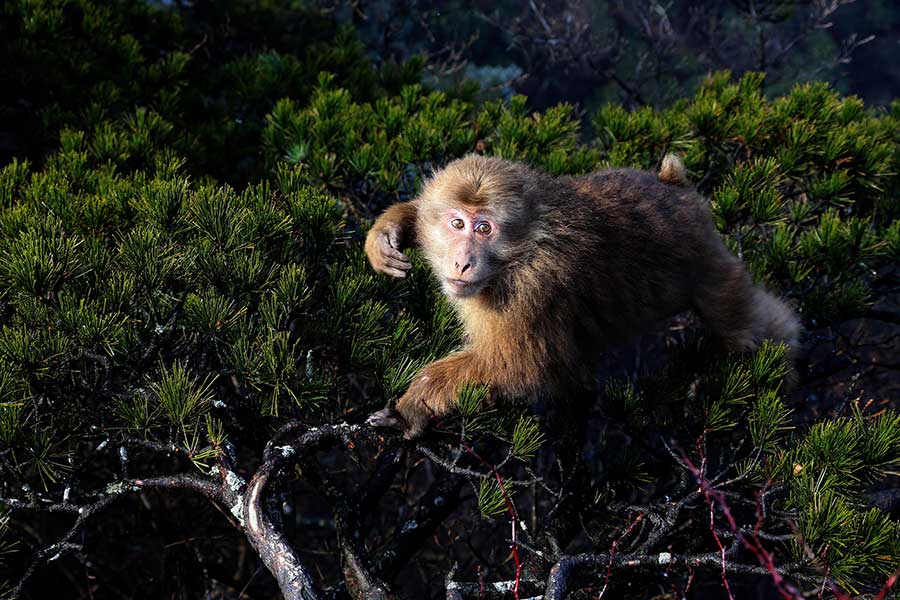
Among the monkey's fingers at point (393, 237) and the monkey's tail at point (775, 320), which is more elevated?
the monkey's fingers at point (393, 237)

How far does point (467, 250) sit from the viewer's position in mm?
3209

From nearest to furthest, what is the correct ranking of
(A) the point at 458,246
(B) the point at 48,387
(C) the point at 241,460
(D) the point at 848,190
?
1. (B) the point at 48,387
2. (A) the point at 458,246
3. (D) the point at 848,190
4. (C) the point at 241,460

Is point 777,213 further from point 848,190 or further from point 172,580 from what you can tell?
point 172,580

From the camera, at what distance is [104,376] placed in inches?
117

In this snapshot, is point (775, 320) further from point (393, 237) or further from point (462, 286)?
point (393, 237)

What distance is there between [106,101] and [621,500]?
4.35 m

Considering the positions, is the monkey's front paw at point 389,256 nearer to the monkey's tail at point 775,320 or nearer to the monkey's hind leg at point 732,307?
the monkey's hind leg at point 732,307

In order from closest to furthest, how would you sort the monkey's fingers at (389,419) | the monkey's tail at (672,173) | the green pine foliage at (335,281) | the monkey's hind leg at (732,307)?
the green pine foliage at (335,281) → the monkey's fingers at (389,419) → the monkey's hind leg at (732,307) → the monkey's tail at (672,173)

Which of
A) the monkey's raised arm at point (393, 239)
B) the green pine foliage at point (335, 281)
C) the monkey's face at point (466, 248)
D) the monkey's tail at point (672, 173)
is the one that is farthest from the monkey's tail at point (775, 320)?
the monkey's raised arm at point (393, 239)

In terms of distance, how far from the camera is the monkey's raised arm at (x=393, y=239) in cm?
346

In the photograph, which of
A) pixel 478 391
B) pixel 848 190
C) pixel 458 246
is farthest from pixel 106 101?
pixel 848 190

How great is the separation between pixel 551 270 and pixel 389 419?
910 millimetres

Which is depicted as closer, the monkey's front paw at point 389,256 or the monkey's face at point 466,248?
the monkey's face at point 466,248

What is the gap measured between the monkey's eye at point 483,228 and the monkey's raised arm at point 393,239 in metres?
0.35
